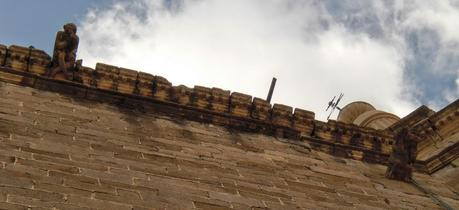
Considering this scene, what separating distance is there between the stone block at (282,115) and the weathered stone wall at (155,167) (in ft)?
1.15

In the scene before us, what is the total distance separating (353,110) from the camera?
19.8m

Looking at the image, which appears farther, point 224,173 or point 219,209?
point 224,173

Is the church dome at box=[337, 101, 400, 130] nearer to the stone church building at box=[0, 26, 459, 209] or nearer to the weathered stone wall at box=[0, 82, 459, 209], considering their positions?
the stone church building at box=[0, 26, 459, 209]

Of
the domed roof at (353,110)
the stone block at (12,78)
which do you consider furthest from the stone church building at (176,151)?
the domed roof at (353,110)

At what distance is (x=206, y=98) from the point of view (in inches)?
336

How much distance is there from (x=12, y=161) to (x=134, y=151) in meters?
1.40

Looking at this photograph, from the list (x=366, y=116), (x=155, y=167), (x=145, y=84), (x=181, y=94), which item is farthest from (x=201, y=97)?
(x=366, y=116)

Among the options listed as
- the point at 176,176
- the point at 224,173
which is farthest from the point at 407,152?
the point at 176,176

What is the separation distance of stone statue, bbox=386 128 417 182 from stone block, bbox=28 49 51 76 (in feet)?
13.4

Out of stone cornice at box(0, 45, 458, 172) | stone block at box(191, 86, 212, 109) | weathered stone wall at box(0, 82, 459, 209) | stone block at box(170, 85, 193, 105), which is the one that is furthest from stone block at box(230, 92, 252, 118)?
stone block at box(170, 85, 193, 105)

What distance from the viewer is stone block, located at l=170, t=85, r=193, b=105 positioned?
838 cm

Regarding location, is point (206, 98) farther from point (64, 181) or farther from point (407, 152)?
point (64, 181)

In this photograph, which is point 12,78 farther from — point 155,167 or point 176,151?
point 155,167

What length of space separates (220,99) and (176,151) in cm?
197
